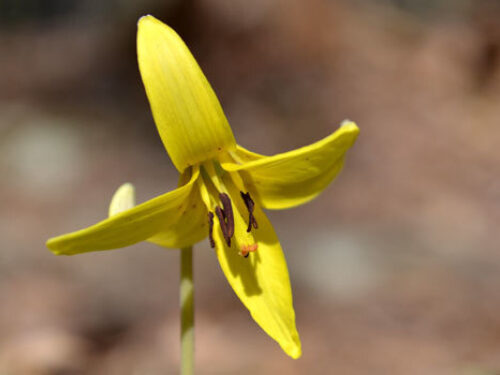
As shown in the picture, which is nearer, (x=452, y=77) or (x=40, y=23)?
(x=452, y=77)

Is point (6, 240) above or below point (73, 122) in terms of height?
below

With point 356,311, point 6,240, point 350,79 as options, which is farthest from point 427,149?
point 6,240

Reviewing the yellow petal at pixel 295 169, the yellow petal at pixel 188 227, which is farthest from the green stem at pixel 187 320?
the yellow petal at pixel 295 169

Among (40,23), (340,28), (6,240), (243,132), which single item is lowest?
(6,240)

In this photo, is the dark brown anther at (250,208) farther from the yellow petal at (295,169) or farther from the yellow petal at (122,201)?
the yellow petal at (122,201)

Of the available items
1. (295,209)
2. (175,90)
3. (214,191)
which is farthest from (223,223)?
(295,209)

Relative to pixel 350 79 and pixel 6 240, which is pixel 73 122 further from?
pixel 350 79

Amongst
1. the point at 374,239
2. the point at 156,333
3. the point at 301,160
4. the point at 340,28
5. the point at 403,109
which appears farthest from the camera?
the point at 340,28

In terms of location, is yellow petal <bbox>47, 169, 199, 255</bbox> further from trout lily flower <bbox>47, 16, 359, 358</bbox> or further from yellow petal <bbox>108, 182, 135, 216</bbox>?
yellow petal <bbox>108, 182, 135, 216</bbox>

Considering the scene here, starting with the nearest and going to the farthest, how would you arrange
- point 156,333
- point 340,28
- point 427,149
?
point 156,333
point 427,149
point 340,28
